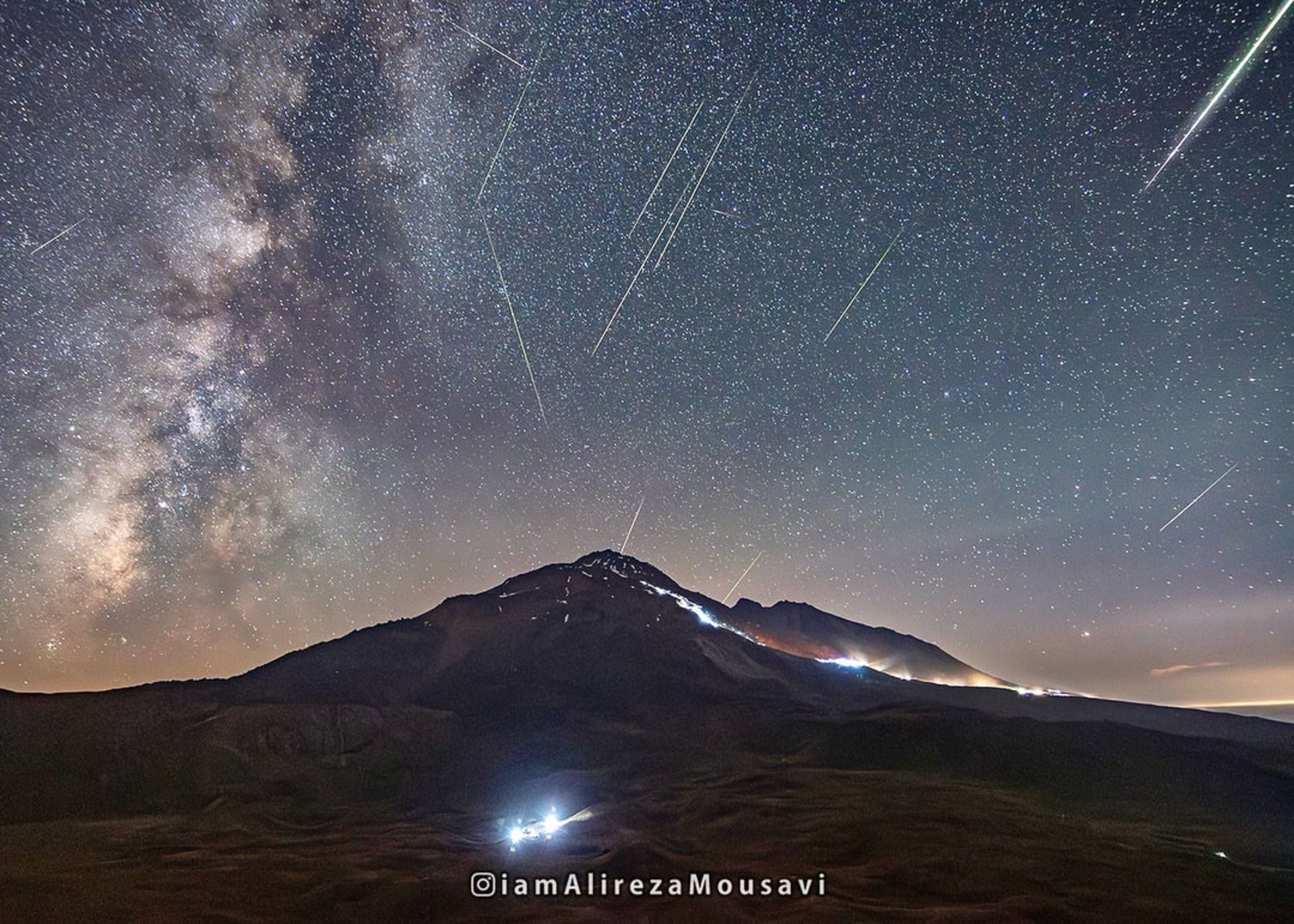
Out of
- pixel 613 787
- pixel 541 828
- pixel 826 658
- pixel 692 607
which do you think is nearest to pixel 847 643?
pixel 826 658

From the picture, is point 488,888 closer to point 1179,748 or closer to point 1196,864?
point 1196,864

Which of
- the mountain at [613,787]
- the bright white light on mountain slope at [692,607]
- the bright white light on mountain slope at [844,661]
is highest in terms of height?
the bright white light on mountain slope at [692,607]

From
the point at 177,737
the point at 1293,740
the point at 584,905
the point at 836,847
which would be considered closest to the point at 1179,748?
the point at 1293,740

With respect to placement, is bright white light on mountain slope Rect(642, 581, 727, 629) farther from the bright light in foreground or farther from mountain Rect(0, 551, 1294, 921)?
the bright light in foreground

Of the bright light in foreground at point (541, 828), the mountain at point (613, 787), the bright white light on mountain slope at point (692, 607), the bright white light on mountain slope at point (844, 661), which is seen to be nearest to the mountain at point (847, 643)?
the bright white light on mountain slope at point (844, 661)

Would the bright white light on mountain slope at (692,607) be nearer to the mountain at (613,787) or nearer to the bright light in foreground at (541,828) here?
the mountain at (613,787)

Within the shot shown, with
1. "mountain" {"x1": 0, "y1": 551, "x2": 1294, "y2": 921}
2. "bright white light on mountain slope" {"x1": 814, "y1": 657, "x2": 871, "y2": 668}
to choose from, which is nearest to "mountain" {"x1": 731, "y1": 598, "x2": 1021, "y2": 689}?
"bright white light on mountain slope" {"x1": 814, "y1": 657, "x2": 871, "y2": 668}

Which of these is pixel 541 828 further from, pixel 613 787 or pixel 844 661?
pixel 844 661

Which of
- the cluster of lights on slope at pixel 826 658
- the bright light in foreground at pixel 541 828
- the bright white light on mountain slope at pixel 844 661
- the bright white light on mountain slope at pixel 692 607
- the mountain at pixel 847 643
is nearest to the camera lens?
the bright light in foreground at pixel 541 828
